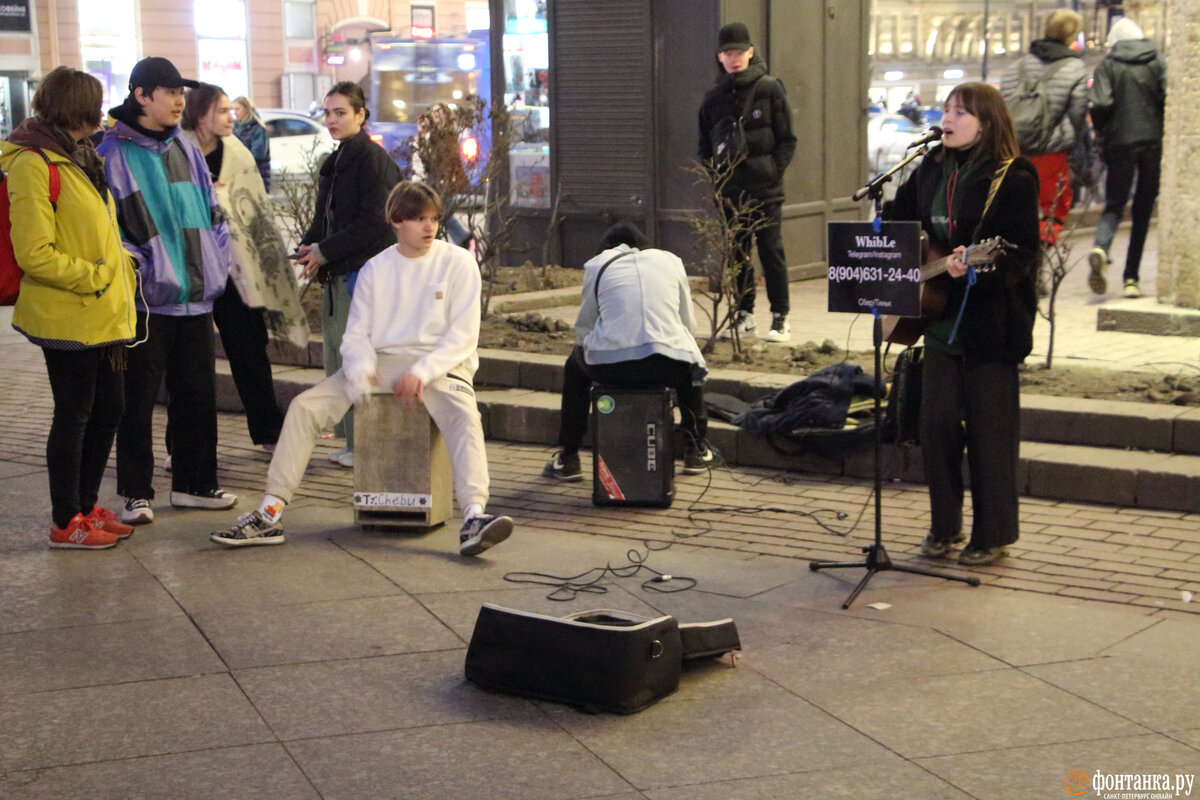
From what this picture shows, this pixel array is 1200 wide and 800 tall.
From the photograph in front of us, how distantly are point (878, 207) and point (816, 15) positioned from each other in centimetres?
709

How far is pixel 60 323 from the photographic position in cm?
654

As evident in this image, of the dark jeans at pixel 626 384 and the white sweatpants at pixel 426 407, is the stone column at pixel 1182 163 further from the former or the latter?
the white sweatpants at pixel 426 407

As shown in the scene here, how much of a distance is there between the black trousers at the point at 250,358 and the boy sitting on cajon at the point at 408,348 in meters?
1.16

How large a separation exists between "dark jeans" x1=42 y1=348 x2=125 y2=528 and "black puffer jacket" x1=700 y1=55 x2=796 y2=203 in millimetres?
4696

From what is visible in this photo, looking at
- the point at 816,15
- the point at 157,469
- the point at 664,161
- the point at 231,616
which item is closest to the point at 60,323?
the point at 231,616

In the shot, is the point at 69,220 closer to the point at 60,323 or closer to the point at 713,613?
the point at 60,323

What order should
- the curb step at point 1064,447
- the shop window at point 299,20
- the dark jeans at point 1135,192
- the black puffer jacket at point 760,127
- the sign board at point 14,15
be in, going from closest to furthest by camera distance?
the curb step at point 1064,447 → the black puffer jacket at point 760,127 → the dark jeans at point 1135,192 → the sign board at point 14,15 → the shop window at point 299,20

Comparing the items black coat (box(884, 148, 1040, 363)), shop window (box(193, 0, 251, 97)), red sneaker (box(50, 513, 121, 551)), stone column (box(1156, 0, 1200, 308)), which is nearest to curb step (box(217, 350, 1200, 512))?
black coat (box(884, 148, 1040, 363))

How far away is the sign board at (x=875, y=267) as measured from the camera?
6.05 meters

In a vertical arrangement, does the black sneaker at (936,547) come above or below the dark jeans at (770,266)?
below

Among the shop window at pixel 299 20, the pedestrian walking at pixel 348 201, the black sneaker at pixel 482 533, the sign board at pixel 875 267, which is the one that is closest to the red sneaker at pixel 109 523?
the black sneaker at pixel 482 533

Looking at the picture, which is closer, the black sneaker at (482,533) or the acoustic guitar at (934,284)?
the acoustic guitar at (934,284)

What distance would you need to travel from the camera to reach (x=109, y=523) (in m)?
6.99

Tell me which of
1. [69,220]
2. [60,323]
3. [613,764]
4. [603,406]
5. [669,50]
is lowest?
[613,764]
